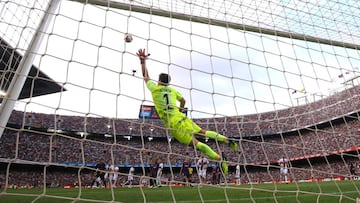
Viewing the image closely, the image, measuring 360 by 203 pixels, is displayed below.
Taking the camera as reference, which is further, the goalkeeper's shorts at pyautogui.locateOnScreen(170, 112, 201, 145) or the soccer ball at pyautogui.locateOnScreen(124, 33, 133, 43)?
the goalkeeper's shorts at pyautogui.locateOnScreen(170, 112, 201, 145)

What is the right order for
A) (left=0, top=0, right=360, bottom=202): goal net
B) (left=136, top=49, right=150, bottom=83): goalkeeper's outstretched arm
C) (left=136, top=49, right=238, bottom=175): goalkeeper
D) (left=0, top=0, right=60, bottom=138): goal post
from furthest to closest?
(left=136, top=49, right=238, bottom=175): goalkeeper, (left=136, top=49, right=150, bottom=83): goalkeeper's outstretched arm, (left=0, top=0, right=360, bottom=202): goal net, (left=0, top=0, right=60, bottom=138): goal post

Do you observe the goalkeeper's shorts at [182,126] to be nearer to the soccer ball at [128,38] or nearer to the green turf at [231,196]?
the green turf at [231,196]

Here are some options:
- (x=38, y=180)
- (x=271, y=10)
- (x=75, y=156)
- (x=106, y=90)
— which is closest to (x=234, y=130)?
(x=75, y=156)

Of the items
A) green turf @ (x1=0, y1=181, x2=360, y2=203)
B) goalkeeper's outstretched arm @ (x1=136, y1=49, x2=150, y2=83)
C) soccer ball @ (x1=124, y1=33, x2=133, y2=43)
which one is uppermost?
soccer ball @ (x1=124, y1=33, x2=133, y2=43)

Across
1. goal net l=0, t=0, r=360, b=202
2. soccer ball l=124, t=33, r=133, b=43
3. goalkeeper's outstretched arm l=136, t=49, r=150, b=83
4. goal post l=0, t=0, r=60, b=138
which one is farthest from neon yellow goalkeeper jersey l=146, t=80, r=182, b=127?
goal post l=0, t=0, r=60, b=138

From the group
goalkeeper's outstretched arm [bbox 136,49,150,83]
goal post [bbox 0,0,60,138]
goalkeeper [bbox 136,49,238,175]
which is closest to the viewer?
goal post [bbox 0,0,60,138]

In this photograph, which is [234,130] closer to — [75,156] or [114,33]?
[75,156]

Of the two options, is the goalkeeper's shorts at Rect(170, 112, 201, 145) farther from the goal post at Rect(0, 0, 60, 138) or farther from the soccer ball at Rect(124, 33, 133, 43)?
the goal post at Rect(0, 0, 60, 138)

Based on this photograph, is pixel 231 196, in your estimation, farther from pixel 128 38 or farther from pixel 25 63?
pixel 25 63

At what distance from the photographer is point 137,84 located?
11.5ft

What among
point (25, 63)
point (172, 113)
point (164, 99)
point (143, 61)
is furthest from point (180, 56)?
point (25, 63)

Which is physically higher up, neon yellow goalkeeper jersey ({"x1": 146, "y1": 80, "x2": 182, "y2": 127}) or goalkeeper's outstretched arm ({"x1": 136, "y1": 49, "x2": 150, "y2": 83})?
goalkeeper's outstretched arm ({"x1": 136, "y1": 49, "x2": 150, "y2": 83})

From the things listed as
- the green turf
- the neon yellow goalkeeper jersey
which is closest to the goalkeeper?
the neon yellow goalkeeper jersey

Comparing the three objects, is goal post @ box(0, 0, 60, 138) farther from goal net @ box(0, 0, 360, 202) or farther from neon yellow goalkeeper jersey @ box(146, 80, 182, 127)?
neon yellow goalkeeper jersey @ box(146, 80, 182, 127)
